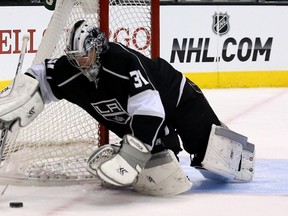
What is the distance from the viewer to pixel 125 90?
3350mm

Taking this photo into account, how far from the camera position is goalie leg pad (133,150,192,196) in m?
3.41

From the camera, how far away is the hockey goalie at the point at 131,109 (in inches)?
127

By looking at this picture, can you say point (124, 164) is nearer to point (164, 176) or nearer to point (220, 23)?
point (164, 176)

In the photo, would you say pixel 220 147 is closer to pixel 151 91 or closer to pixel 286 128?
pixel 151 91

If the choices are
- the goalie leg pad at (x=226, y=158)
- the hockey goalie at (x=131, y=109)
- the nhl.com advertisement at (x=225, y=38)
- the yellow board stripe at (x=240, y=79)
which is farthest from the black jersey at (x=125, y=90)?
the yellow board stripe at (x=240, y=79)

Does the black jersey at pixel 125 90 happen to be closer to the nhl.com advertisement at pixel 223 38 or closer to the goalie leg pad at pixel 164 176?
the goalie leg pad at pixel 164 176

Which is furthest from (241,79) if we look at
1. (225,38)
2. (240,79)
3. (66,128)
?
(66,128)

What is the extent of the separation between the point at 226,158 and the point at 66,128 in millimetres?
776

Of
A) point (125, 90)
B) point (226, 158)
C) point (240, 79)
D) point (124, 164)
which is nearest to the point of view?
point (124, 164)

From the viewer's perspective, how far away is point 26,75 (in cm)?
350

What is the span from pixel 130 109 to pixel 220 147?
1.81ft

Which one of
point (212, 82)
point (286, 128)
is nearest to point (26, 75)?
point (286, 128)

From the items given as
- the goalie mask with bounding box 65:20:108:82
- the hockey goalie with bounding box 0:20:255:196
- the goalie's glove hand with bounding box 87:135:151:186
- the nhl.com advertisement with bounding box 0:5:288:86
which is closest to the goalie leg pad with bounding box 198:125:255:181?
the hockey goalie with bounding box 0:20:255:196

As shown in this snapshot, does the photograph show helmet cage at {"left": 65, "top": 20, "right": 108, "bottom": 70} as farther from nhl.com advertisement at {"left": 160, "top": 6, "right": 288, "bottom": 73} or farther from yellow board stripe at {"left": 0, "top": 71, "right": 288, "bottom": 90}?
yellow board stripe at {"left": 0, "top": 71, "right": 288, "bottom": 90}
